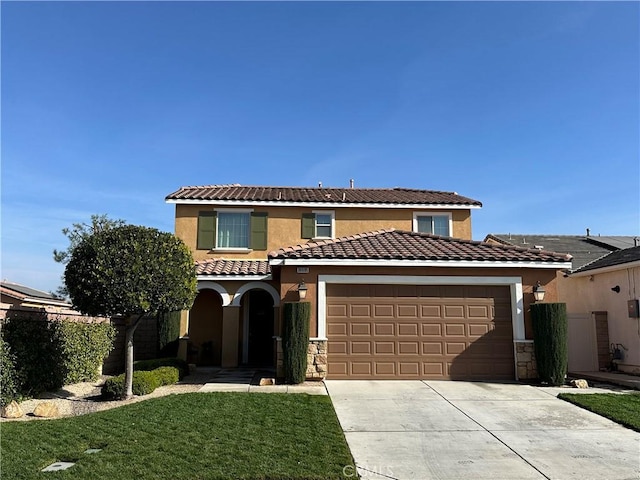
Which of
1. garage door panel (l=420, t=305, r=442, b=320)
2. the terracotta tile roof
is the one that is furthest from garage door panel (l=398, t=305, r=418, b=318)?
the terracotta tile roof

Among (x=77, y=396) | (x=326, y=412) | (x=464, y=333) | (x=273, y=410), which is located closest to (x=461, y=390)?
(x=464, y=333)

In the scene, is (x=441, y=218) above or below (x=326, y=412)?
above

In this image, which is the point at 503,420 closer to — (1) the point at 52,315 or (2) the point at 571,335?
(2) the point at 571,335

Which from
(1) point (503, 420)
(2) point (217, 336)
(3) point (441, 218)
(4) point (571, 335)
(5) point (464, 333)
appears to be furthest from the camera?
(3) point (441, 218)

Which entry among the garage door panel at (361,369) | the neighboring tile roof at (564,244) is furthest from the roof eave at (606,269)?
the garage door panel at (361,369)

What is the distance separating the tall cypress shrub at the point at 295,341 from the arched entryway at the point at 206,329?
22.5 ft

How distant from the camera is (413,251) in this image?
13.2 m

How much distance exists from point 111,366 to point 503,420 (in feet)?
37.1

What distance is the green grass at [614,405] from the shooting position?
857cm

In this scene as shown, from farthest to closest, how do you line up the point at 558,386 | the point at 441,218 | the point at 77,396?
the point at 441,218 < the point at 558,386 < the point at 77,396

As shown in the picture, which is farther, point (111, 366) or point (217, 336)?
point (217, 336)

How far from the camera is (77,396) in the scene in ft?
35.8

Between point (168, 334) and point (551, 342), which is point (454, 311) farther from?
point (168, 334)

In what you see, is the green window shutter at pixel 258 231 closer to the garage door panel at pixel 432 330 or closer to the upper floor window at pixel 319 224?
the upper floor window at pixel 319 224
